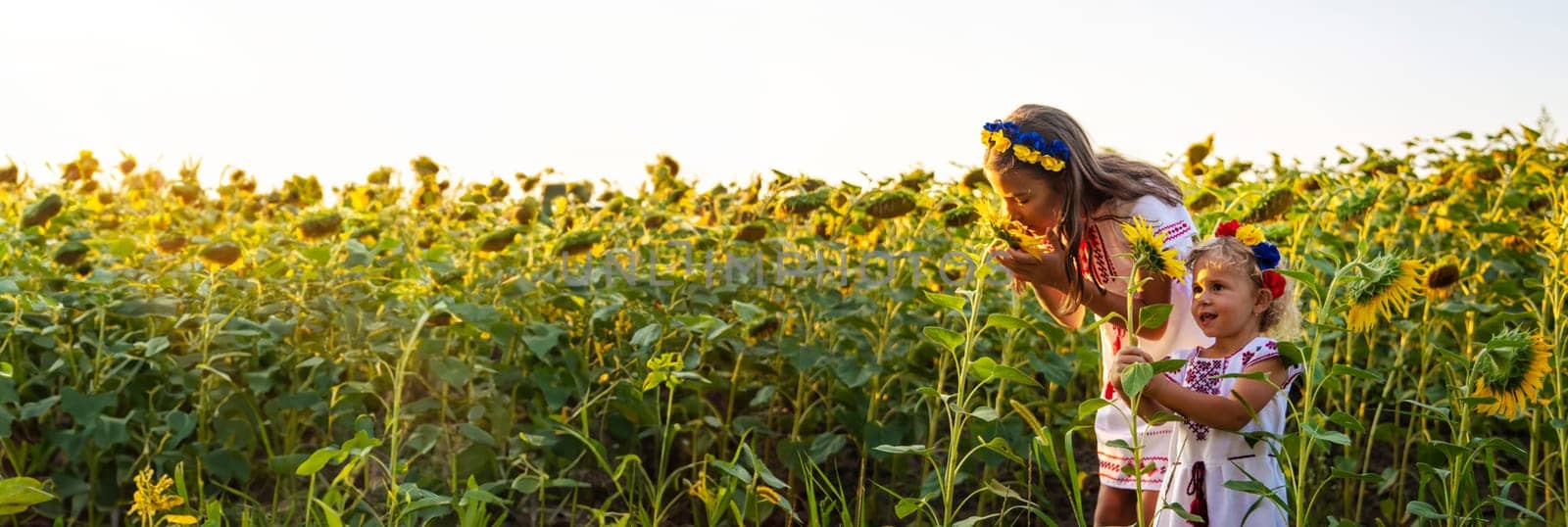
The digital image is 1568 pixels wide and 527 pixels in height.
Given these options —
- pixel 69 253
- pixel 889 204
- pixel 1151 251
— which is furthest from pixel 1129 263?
pixel 69 253

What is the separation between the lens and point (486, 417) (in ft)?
10.4

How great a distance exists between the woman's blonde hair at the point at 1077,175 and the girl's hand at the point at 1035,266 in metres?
0.11

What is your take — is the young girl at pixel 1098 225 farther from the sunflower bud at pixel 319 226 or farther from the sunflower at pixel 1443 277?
the sunflower bud at pixel 319 226

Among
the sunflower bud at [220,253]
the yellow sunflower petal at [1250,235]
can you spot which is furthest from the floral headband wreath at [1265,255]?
the sunflower bud at [220,253]

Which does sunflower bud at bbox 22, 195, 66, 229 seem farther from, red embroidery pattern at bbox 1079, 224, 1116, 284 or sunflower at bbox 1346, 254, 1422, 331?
sunflower at bbox 1346, 254, 1422, 331

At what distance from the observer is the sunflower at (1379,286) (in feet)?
6.47

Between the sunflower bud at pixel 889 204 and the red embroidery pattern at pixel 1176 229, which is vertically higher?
the sunflower bud at pixel 889 204

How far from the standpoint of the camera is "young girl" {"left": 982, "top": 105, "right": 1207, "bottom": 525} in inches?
91.6

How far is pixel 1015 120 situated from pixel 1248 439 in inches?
28.1

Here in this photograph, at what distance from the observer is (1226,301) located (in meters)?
2.13

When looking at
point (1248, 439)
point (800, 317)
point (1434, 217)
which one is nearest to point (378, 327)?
point (800, 317)

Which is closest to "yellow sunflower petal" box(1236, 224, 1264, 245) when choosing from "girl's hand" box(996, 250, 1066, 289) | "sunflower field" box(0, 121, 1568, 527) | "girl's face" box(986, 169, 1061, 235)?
"girl's hand" box(996, 250, 1066, 289)

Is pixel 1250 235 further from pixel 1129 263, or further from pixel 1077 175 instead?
pixel 1077 175

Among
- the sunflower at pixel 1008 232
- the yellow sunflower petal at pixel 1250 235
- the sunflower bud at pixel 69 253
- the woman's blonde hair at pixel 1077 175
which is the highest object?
the woman's blonde hair at pixel 1077 175
